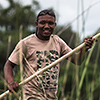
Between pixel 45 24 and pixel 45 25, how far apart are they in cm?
2

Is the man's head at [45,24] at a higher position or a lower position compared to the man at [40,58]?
higher

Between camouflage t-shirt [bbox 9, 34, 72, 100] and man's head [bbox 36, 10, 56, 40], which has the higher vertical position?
man's head [bbox 36, 10, 56, 40]

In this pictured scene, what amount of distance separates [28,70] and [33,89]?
17 centimetres

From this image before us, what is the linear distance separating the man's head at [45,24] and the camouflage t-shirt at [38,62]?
8 centimetres

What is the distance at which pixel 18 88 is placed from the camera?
2430 millimetres

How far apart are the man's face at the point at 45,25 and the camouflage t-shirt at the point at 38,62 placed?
0.30 feet

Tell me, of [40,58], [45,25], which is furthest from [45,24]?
[40,58]

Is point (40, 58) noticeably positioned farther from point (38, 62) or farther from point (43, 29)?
point (43, 29)

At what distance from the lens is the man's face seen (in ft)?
9.11

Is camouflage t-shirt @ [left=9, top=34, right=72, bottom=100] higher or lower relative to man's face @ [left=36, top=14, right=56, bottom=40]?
lower

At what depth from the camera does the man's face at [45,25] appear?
2777mm

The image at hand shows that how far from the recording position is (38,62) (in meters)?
2.76

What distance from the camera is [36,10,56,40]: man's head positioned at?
2.78 meters

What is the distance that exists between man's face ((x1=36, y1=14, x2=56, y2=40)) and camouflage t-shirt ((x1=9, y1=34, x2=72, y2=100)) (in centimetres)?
9
